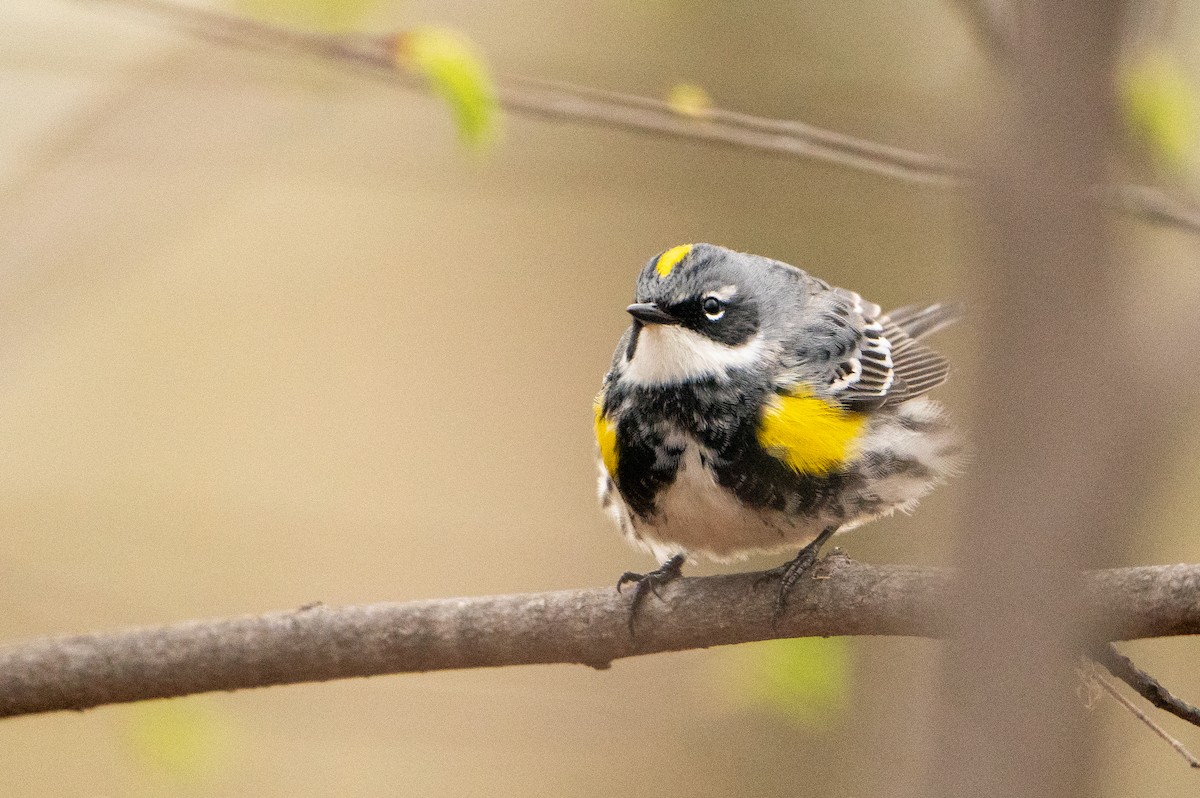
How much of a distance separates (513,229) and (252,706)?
4.88 metres

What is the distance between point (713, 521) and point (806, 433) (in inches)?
15.7

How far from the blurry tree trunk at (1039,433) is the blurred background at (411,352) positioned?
0.09m

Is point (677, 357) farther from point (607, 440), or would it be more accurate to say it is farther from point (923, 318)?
point (923, 318)

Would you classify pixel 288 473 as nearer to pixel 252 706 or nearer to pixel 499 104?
pixel 252 706

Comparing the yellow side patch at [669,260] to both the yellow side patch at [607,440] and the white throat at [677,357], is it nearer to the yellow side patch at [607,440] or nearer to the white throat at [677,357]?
the white throat at [677,357]

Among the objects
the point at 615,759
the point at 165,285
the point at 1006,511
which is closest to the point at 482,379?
the point at 165,285

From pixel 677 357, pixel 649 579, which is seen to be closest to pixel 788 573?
pixel 649 579

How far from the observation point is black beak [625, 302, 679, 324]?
3.91 m

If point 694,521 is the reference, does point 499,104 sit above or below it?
above

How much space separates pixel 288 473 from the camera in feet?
29.3

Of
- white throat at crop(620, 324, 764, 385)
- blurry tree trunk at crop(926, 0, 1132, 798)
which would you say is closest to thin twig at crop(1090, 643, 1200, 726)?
white throat at crop(620, 324, 764, 385)

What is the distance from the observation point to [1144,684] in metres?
2.70

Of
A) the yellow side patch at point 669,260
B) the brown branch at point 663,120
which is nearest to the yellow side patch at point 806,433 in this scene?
the yellow side patch at point 669,260

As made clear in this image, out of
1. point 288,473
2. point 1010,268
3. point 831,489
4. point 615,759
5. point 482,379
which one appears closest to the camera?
point 1010,268
